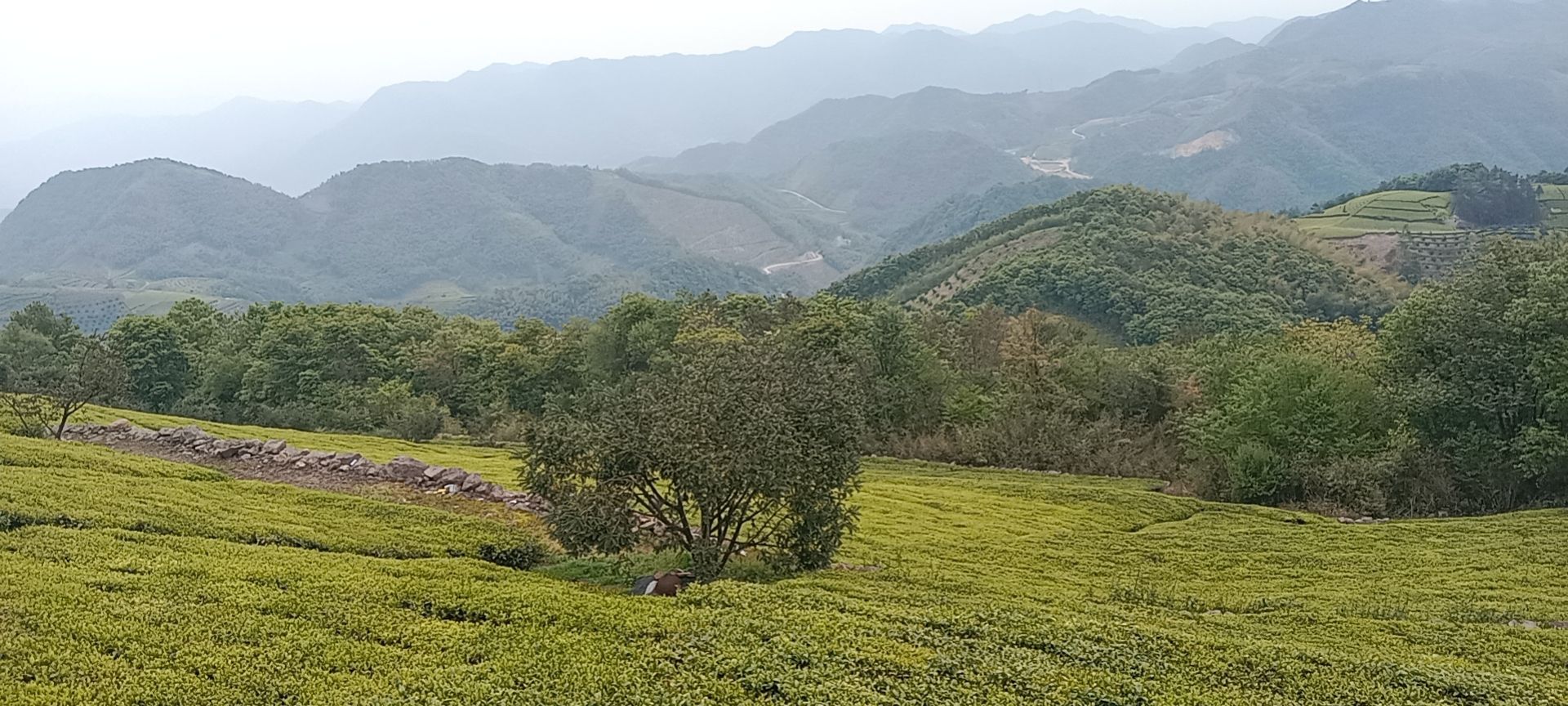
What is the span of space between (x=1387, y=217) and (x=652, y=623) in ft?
498

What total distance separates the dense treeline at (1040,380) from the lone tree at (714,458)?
0.36 meters

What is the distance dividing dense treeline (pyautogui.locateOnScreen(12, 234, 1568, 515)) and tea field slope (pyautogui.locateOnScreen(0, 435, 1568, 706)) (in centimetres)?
443

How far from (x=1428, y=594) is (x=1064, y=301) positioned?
92743mm

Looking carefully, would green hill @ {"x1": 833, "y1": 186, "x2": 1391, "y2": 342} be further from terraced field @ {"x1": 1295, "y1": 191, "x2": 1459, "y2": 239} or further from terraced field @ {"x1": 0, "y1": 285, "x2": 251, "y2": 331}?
terraced field @ {"x1": 0, "y1": 285, "x2": 251, "y2": 331}

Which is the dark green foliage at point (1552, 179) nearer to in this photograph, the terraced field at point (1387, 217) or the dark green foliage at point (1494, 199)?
the dark green foliage at point (1494, 199)

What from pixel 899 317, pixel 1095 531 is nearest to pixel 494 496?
pixel 1095 531

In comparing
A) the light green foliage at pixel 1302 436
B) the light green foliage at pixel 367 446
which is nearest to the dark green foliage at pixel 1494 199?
the light green foliage at pixel 1302 436

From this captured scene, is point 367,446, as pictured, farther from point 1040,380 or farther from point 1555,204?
point 1555,204

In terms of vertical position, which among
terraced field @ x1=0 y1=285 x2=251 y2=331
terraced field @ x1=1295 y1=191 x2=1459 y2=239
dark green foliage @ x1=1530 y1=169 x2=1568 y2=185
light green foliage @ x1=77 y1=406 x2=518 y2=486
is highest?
dark green foliage @ x1=1530 y1=169 x2=1568 y2=185

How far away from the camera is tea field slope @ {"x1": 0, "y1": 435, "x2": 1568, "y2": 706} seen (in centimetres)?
1062

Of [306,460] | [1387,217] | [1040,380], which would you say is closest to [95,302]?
[1040,380]

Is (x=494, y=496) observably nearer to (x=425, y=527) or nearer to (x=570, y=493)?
(x=425, y=527)

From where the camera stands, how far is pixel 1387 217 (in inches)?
5349

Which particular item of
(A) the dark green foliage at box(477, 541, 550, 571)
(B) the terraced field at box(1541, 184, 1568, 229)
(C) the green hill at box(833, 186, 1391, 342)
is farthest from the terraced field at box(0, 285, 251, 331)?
(B) the terraced field at box(1541, 184, 1568, 229)
